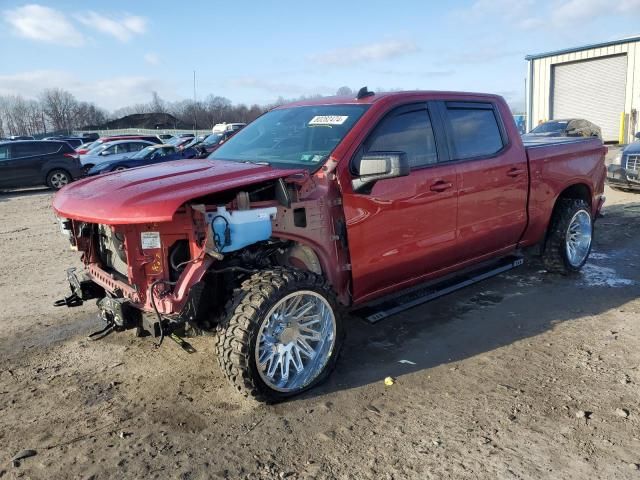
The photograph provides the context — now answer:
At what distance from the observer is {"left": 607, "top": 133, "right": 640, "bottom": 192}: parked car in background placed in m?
10.3

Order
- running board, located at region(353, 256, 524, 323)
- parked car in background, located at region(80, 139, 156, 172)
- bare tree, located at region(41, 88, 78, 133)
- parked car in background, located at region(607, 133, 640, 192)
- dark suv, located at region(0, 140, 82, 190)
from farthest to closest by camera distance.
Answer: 1. bare tree, located at region(41, 88, 78, 133)
2. parked car in background, located at region(80, 139, 156, 172)
3. dark suv, located at region(0, 140, 82, 190)
4. parked car in background, located at region(607, 133, 640, 192)
5. running board, located at region(353, 256, 524, 323)

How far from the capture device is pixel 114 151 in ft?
68.1

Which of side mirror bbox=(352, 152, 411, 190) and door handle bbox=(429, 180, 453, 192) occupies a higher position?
side mirror bbox=(352, 152, 411, 190)

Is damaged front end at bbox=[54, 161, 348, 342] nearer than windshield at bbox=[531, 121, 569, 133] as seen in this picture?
Yes

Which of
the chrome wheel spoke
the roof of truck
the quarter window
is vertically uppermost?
the roof of truck

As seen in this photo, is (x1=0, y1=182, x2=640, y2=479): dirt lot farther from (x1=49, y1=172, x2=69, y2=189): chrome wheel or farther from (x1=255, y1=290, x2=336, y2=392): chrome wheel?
(x1=49, y1=172, x2=69, y2=189): chrome wheel

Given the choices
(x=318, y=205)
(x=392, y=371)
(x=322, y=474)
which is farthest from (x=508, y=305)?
(x=322, y=474)

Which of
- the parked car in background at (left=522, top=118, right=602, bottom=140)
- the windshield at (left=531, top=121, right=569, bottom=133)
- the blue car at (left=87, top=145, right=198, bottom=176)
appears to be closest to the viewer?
the blue car at (left=87, top=145, right=198, bottom=176)

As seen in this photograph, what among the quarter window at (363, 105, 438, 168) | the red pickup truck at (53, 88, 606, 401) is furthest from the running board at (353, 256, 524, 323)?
the quarter window at (363, 105, 438, 168)

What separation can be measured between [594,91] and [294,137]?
29979 mm

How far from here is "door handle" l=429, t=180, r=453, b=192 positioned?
13.6 feet

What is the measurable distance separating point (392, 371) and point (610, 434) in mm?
1365

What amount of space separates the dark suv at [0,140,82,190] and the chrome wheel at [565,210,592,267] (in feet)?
50.8

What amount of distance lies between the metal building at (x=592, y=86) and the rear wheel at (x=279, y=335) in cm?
2867
